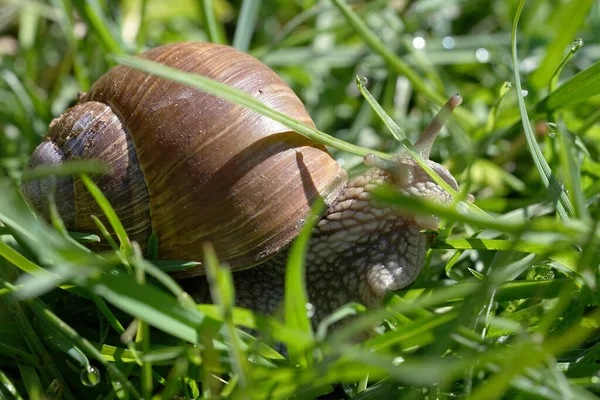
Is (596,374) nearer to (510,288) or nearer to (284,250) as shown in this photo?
(510,288)

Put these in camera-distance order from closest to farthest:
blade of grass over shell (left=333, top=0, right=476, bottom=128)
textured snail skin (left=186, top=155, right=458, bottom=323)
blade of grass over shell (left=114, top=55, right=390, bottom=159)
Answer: blade of grass over shell (left=114, top=55, right=390, bottom=159), textured snail skin (left=186, top=155, right=458, bottom=323), blade of grass over shell (left=333, top=0, right=476, bottom=128)

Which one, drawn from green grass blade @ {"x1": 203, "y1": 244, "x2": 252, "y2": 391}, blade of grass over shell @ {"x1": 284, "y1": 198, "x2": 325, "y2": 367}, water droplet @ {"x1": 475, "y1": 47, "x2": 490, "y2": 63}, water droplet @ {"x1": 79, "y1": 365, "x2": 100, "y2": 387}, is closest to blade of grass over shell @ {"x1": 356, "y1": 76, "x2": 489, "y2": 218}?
blade of grass over shell @ {"x1": 284, "y1": 198, "x2": 325, "y2": 367}

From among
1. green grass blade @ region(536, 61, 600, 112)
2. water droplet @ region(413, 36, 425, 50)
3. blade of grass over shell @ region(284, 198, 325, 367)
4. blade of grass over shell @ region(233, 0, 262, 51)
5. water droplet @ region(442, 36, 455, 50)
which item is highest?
blade of grass over shell @ region(233, 0, 262, 51)

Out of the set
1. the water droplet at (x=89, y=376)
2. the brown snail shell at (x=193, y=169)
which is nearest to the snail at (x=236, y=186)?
the brown snail shell at (x=193, y=169)

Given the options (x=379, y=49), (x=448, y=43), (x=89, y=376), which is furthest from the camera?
(x=448, y=43)

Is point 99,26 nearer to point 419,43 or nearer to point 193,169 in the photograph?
point 193,169

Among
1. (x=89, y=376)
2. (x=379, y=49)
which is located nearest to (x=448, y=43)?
(x=379, y=49)

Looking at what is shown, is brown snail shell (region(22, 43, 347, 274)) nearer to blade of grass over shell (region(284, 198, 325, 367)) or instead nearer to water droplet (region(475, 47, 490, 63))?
blade of grass over shell (region(284, 198, 325, 367))

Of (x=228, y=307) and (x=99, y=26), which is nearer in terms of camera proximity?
(x=228, y=307)
